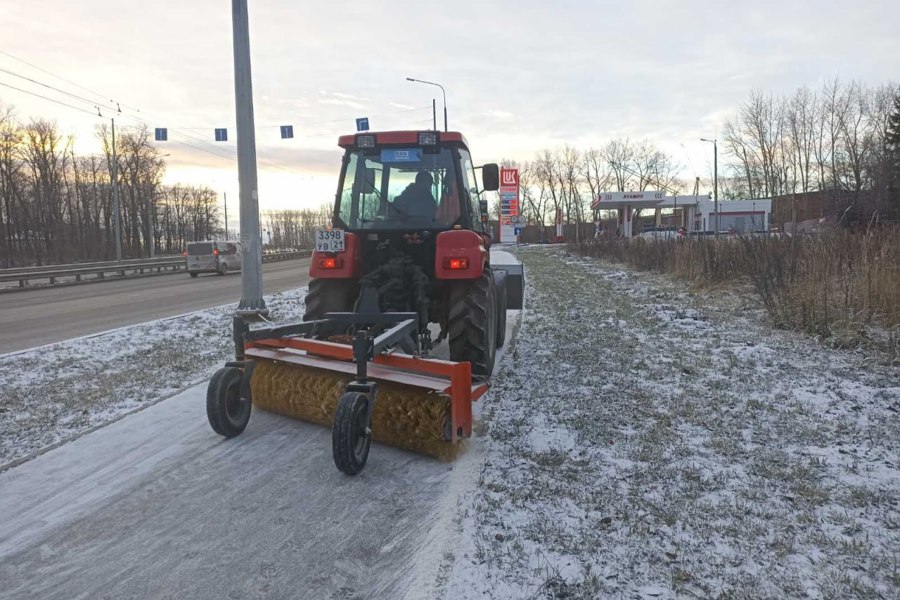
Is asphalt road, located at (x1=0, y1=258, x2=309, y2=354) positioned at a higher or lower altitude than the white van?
lower

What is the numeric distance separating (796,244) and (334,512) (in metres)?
9.41

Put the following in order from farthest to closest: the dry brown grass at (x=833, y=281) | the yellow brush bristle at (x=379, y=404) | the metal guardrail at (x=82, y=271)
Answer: the metal guardrail at (x=82, y=271)
the dry brown grass at (x=833, y=281)
the yellow brush bristle at (x=379, y=404)

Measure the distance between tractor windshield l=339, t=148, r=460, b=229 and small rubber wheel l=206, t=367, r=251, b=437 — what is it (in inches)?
90.1

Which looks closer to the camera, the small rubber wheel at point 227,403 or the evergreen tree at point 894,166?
the small rubber wheel at point 227,403

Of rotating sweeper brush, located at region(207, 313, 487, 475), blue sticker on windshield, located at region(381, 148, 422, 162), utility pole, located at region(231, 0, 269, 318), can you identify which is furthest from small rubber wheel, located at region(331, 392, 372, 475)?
utility pole, located at region(231, 0, 269, 318)

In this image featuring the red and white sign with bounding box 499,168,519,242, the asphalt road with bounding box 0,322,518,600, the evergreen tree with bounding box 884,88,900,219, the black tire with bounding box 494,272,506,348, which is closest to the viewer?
the asphalt road with bounding box 0,322,518,600

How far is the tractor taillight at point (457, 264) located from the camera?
5.48 metres

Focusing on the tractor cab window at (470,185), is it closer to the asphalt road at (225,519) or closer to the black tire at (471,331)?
the black tire at (471,331)

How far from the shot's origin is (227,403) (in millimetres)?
4594

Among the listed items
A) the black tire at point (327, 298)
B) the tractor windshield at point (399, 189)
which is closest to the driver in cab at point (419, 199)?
the tractor windshield at point (399, 189)

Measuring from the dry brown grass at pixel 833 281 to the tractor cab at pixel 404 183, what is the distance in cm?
478

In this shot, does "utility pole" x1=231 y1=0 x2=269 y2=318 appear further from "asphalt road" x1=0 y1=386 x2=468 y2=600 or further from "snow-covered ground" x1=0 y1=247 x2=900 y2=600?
"asphalt road" x1=0 y1=386 x2=468 y2=600

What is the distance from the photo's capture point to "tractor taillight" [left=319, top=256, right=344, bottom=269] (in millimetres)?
5812

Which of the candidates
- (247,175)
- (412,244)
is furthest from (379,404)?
(247,175)
